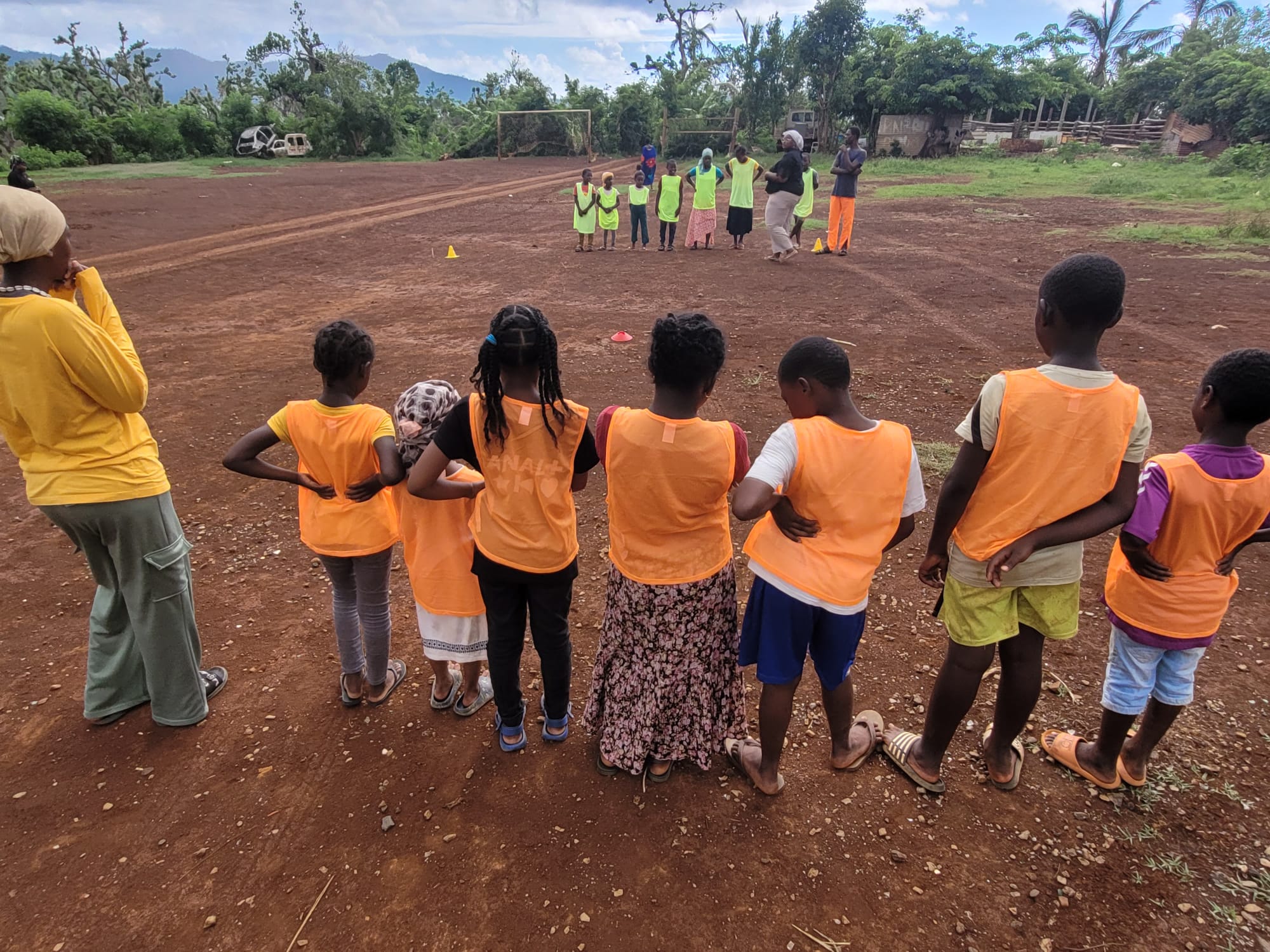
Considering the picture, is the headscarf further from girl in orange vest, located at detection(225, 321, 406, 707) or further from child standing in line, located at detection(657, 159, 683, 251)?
child standing in line, located at detection(657, 159, 683, 251)

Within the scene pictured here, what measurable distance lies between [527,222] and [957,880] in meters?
16.2

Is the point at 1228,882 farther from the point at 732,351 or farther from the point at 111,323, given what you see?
the point at 732,351

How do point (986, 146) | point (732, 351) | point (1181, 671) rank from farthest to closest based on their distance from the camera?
point (986, 146)
point (732, 351)
point (1181, 671)

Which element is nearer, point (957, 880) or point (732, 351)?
point (957, 880)

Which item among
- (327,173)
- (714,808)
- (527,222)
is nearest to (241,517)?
(714,808)

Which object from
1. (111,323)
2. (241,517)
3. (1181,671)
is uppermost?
(111,323)

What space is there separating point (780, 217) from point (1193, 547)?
33.6ft

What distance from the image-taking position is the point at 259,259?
12148mm

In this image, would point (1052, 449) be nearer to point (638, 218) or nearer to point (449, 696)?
point (449, 696)

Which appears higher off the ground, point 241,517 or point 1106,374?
point 1106,374

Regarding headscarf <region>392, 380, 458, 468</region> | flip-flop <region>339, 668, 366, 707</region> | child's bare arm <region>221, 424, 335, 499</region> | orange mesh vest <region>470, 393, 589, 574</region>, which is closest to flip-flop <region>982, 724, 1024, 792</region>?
orange mesh vest <region>470, 393, 589, 574</region>

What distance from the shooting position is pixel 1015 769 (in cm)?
251

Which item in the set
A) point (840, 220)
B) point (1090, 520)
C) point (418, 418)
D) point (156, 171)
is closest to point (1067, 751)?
point (1090, 520)

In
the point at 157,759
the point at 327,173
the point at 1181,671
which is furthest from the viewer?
the point at 327,173
